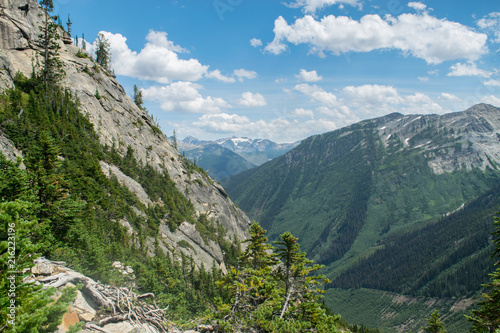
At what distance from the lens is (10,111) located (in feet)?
189

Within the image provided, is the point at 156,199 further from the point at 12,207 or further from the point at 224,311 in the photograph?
the point at 12,207

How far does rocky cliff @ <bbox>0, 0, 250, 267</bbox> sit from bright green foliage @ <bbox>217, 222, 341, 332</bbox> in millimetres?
54276

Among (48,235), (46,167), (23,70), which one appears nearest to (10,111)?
(23,70)

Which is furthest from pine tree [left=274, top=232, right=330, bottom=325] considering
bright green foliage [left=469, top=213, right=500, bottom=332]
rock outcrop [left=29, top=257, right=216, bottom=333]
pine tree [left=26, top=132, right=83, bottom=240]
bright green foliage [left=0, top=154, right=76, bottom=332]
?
pine tree [left=26, top=132, right=83, bottom=240]

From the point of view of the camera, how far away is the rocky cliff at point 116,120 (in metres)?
84.1

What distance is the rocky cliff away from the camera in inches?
3310

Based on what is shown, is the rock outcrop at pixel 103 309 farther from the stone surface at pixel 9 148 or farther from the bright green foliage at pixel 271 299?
the stone surface at pixel 9 148

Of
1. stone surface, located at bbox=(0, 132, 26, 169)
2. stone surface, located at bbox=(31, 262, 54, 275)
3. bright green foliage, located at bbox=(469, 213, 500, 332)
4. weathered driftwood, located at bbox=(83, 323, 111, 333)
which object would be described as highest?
stone surface, located at bbox=(0, 132, 26, 169)

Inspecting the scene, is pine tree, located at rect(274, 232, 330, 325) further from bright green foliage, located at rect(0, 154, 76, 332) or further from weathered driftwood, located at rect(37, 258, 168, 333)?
bright green foliage, located at rect(0, 154, 76, 332)

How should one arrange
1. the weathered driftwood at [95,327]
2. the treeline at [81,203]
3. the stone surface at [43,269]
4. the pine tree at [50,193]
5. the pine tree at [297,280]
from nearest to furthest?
the weathered driftwood at [95,327], the stone surface at [43,269], the treeline at [81,203], the pine tree at [297,280], the pine tree at [50,193]

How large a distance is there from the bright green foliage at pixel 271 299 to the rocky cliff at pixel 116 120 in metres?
54.3

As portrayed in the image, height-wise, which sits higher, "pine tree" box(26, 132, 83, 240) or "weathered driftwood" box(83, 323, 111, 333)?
"pine tree" box(26, 132, 83, 240)

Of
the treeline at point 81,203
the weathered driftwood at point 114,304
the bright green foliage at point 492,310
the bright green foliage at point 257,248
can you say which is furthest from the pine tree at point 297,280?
the treeline at point 81,203

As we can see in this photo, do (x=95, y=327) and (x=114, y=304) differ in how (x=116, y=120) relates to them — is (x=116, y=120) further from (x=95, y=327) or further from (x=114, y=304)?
(x=95, y=327)
